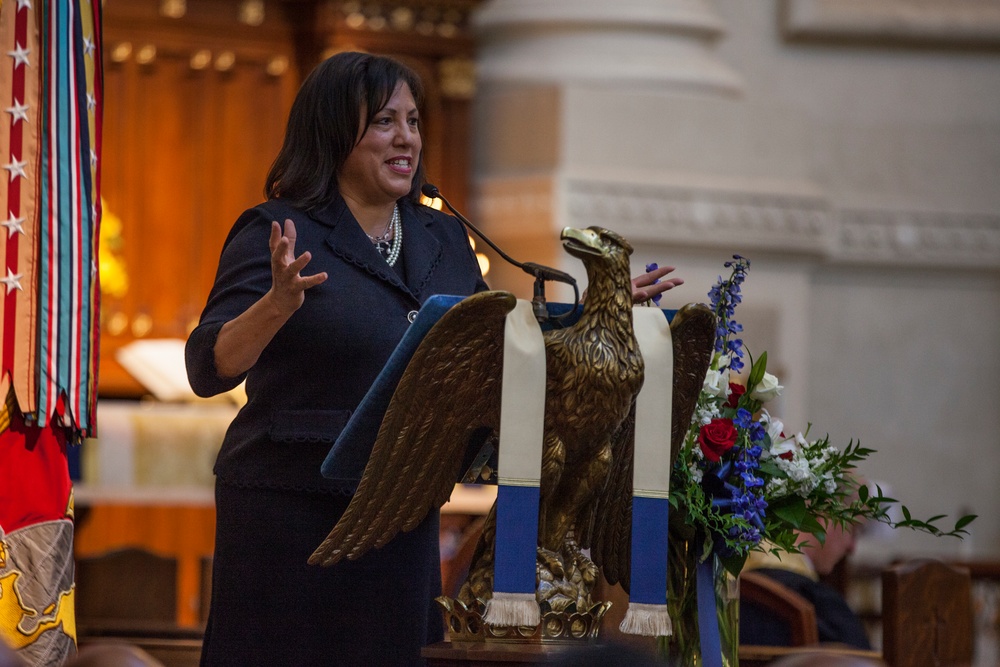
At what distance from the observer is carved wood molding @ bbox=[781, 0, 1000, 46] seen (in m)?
8.14

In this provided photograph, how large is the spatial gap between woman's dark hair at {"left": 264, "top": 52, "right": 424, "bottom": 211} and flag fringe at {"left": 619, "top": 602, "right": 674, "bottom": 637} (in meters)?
0.90

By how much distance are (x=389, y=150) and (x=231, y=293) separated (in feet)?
1.21

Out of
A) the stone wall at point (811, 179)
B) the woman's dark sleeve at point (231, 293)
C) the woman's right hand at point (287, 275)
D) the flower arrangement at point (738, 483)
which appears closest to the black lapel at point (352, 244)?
the woman's dark sleeve at point (231, 293)

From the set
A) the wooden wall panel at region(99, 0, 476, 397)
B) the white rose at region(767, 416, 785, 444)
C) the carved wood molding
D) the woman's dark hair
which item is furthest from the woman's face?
the carved wood molding

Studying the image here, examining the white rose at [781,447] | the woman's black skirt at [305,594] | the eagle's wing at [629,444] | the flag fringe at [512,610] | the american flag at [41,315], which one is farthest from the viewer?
the american flag at [41,315]

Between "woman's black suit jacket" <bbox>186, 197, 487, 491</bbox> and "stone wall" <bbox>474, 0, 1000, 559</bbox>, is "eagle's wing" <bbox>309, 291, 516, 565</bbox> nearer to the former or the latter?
"woman's black suit jacket" <bbox>186, 197, 487, 491</bbox>

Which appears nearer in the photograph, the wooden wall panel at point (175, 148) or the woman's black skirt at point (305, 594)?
the woman's black skirt at point (305, 594)

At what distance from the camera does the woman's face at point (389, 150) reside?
277 centimetres

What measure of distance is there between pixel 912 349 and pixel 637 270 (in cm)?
203

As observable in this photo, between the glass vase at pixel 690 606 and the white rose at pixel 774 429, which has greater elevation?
the white rose at pixel 774 429

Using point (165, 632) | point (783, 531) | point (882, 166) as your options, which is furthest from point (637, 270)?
point (783, 531)

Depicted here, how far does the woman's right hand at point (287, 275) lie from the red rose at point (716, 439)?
→ 0.72 m

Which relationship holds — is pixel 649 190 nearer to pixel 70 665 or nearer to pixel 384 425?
pixel 384 425

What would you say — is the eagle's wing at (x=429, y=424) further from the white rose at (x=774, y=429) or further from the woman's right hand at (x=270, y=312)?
the white rose at (x=774, y=429)
